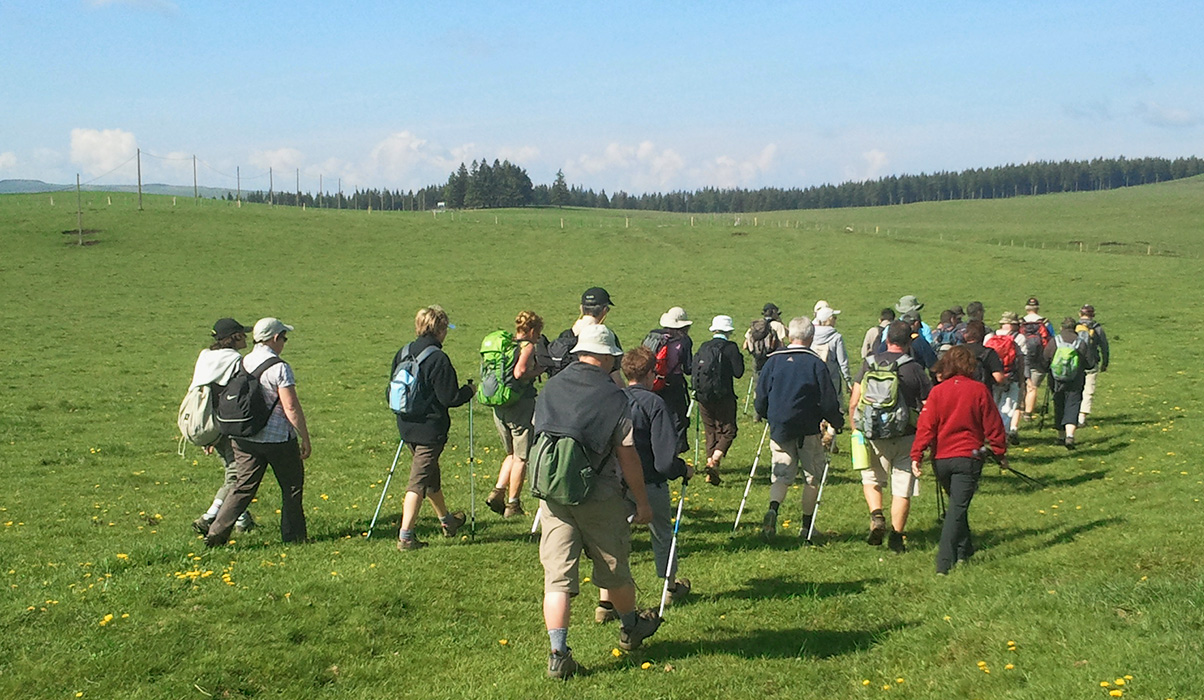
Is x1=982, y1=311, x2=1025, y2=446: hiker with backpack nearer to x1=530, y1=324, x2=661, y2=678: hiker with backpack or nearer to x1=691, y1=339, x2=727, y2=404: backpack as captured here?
x1=691, y1=339, x2=727, y2=404: backpack

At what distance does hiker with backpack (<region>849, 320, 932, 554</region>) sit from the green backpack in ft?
23.4

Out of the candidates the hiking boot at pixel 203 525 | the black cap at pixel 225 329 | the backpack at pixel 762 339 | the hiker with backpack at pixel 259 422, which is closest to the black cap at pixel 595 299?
the hiker with backpack at pixel 259 422

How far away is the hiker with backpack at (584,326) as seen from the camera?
960cm

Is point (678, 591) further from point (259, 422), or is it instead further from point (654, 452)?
point (259, 422)

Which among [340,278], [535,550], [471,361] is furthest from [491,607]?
[340,278]

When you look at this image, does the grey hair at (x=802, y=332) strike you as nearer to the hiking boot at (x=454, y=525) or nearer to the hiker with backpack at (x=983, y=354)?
the hiking boot at (x=454, y=525)

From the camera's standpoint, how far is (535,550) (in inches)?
402

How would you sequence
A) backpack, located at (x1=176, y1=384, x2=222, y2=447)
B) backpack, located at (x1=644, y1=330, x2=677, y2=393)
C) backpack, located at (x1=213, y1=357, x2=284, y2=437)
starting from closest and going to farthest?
backpack, located at (x1=213, y1=357, x2=284, y2=437)
backpack, located at (x1=176, y1=384, x2=222, y2=447)
backpack, located at (x1=644, y1=330, x2=677, y2=393)

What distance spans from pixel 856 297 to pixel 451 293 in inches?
881

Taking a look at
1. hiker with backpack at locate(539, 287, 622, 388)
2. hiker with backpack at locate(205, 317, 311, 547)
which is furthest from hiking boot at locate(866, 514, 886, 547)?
hiker with backpack at locate(205, 317, 311, 547)

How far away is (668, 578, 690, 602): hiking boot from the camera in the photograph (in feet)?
28.2

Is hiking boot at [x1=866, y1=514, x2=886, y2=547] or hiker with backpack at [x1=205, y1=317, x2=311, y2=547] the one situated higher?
hiker with backpack at [x1=205, y1=317, x2=311, y2=547]

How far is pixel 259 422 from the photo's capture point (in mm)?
9430

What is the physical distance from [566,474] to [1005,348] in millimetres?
11926
